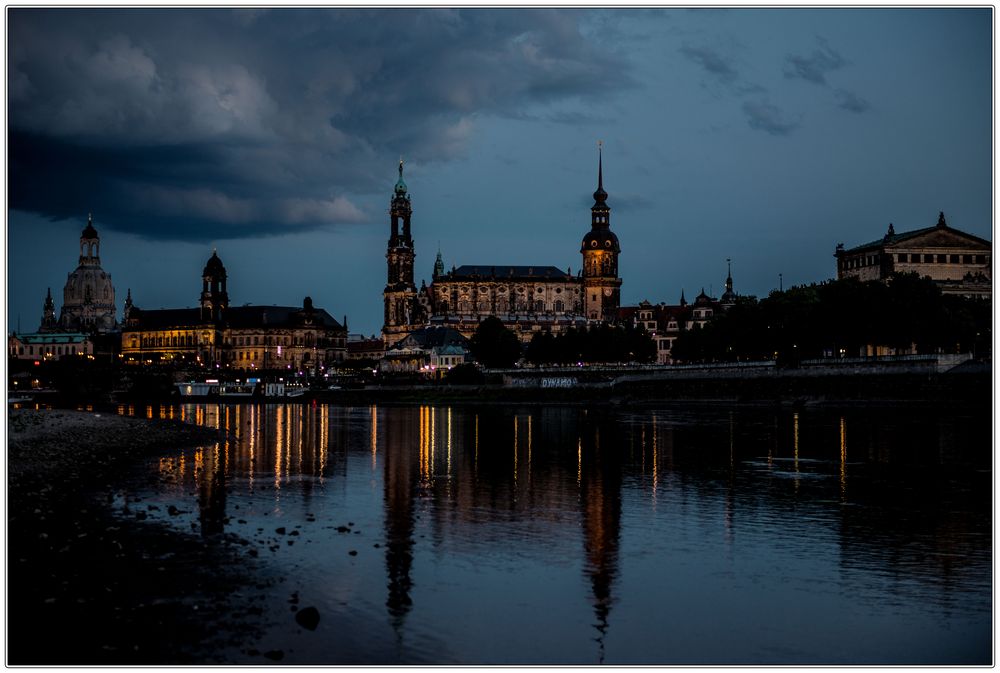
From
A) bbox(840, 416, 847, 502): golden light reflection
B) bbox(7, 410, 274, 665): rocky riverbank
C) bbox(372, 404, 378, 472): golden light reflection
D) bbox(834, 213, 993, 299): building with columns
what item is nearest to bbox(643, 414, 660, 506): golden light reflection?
bbox(840, 416, 847, 502): golden light reflection

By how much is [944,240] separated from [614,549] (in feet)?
533

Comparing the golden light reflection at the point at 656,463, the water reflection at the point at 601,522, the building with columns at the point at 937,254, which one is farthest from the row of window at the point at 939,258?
the water reflection at the point at 601,522

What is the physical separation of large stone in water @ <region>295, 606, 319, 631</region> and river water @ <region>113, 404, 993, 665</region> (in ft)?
0.89

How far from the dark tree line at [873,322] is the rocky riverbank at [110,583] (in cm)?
9721

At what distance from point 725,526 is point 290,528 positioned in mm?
14510

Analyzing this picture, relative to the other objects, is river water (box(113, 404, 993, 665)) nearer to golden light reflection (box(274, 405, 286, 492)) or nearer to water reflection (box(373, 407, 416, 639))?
water reflection (box(373, 407, 416, 639))

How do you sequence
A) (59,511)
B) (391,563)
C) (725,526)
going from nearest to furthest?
1. (391,563)
2. (59,511)
3. (725,526)

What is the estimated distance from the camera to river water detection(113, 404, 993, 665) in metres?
24.0

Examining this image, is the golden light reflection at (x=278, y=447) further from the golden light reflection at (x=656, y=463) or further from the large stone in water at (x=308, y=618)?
the large stone in water at (x=308, y=618)

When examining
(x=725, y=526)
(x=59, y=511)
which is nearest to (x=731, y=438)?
(x=725, y=526)

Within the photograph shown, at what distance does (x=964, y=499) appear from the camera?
144 ft

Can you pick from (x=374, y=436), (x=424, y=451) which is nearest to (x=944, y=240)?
(x=374, y=436)

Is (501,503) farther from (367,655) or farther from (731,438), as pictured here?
(731,438)

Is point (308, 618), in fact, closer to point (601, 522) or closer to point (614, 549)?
point (614, 549)
